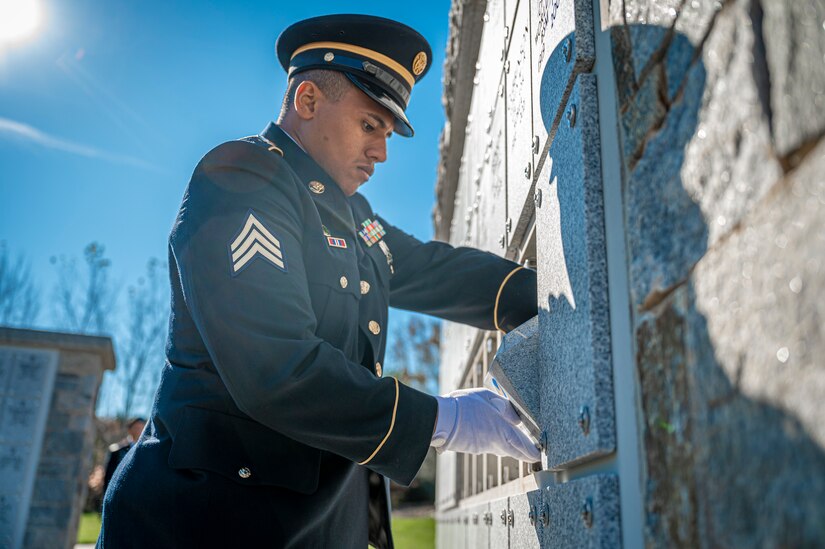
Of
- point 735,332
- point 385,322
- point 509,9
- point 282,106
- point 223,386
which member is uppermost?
point 509,9

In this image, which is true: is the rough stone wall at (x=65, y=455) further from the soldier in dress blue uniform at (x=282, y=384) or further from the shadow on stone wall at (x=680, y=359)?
the shadow on stone wall at (x=680, y=359)

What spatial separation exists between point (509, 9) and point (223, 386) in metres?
1.91

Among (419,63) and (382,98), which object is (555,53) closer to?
(382,98)

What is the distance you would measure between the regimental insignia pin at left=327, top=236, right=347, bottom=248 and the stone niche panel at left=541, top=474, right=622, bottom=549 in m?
0.93

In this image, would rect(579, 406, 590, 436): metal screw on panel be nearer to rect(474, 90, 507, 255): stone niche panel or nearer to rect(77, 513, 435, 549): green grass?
rect(474, 90, 507, 255): stone niche panel

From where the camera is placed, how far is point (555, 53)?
5.93 ft

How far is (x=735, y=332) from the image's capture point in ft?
2.80

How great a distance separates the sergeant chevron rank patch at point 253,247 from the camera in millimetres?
1739

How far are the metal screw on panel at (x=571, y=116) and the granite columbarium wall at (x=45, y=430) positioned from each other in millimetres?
6183

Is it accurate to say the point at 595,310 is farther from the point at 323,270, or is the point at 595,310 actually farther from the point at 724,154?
the point at 323,270

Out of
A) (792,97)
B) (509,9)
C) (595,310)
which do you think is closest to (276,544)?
(595,310)

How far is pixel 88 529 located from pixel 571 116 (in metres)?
16.8

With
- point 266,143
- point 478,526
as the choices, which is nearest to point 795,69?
point 266,143

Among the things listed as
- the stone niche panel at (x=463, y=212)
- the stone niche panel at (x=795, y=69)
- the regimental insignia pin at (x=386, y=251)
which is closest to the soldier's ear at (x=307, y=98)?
the regimental insignia pin at (x=386, y=251)
